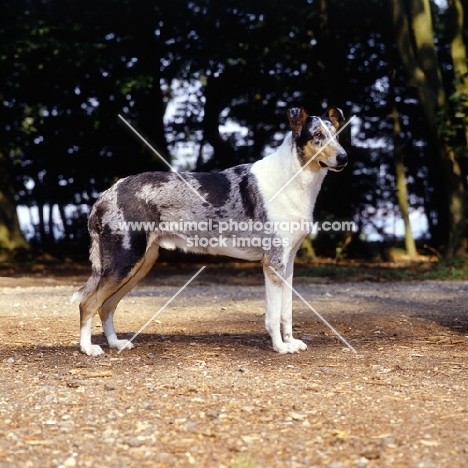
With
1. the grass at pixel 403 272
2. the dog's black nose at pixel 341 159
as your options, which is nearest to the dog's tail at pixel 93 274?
the dog's black nose at pixel 341 159

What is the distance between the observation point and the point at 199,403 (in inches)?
210

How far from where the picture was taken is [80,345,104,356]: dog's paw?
7.09 m

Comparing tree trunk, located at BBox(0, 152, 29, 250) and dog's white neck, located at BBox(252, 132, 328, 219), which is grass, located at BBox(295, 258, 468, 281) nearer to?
dog's white neck, located at BBox(252, 132, 328, 219)

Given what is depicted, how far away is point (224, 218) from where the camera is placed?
24.1ft

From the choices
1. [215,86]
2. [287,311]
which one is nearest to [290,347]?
[287,311]

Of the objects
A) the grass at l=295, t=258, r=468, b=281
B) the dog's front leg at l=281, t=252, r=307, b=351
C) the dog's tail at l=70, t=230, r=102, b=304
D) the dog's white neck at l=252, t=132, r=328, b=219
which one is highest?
the dog's white neck at l=252, t=132, r=328, b=219

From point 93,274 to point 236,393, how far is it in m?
2.23

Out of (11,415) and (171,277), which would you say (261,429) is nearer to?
(11,415)

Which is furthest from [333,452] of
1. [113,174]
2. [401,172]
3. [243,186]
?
[113,174]

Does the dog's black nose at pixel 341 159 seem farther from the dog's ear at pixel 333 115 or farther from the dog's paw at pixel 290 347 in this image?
the dog's paw at pixel 290 347

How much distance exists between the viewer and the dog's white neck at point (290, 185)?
7.23 metres

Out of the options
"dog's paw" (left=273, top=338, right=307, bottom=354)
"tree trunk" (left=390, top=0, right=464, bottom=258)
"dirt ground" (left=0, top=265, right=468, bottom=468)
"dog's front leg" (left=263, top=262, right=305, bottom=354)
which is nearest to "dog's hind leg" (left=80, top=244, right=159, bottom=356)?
"dirt ground" (left=0, top=265, right=468, bottom=468)

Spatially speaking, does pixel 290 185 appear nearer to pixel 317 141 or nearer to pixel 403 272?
pixel 317 141

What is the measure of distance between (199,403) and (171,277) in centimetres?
1231
